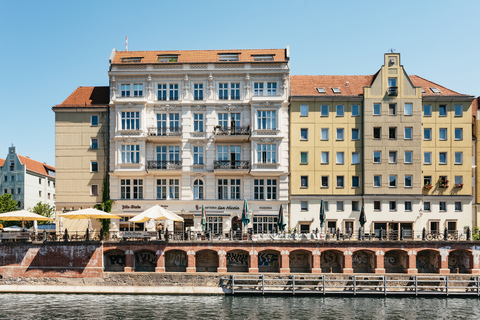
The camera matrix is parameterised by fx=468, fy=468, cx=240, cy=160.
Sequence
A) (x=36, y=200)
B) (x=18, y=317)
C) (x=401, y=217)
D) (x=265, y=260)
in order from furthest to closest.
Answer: (x=36, y=200), (x=401, y=217), (x=265, y=260), (x=18, y=317)

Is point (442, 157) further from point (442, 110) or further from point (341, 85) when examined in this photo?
point (341, 85)

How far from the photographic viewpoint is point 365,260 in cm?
4819

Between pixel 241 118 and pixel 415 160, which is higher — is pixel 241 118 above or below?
above

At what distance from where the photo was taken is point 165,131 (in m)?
53.8

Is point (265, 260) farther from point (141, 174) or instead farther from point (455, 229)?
point (455, 229)

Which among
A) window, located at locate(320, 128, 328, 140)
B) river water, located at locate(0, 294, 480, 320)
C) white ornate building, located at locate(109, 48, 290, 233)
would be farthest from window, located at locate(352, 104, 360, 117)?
river water, located at locate(0, 294, 480, 320)

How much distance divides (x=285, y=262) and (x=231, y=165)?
13.6 m

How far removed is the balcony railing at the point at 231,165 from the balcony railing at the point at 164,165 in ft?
13.9

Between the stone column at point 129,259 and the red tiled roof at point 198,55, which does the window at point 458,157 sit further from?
the stone column at point 129,259

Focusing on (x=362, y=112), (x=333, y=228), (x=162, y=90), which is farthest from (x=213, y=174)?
(x=362, y=112)

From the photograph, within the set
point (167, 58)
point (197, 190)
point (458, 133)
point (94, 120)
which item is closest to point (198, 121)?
point (197, 190)

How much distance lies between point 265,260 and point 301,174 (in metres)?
11.4

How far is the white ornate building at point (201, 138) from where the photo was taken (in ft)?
174

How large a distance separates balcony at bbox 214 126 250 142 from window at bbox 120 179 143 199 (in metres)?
10.5
